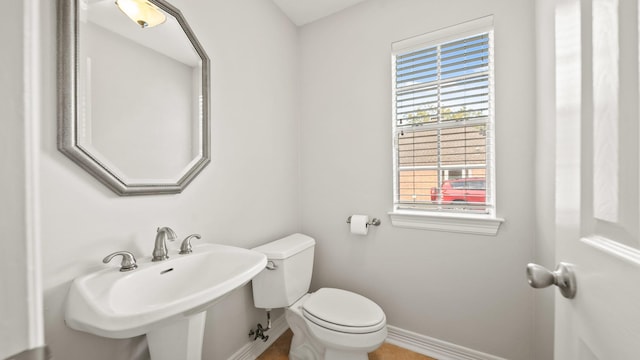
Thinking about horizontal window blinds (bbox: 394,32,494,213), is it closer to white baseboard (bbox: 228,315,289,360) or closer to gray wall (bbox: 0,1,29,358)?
white baseboard (bbox: 228,315,289,360)

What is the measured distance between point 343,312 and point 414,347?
2.22 ft

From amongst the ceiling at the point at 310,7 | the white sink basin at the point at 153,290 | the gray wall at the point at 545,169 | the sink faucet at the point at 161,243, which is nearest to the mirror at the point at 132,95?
the sink faucet at the point at 161,243

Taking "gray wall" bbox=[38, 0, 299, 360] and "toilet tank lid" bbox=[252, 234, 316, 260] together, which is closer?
"gray wall" bbox=[38, 0, 299, 360]

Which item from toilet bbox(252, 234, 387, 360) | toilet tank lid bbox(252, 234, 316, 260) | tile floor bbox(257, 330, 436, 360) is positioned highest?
toilet tank lid bbox(252, 234, 316, 260)

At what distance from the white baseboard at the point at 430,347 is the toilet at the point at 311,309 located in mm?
463

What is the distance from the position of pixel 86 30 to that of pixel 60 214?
0.67 m

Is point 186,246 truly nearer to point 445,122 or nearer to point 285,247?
point 285,247

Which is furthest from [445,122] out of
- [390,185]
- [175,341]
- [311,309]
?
[175,341]

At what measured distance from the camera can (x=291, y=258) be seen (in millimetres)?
1495

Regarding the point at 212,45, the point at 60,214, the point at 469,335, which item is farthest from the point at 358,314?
the point at 212,45

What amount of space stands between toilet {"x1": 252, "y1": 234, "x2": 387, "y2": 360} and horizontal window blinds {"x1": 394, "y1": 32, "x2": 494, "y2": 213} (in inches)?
29.5

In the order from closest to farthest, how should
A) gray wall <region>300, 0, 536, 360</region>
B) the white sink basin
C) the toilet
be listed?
the white sink basin → the toilet → gray wall <region>300, 0, 536, 360</region>

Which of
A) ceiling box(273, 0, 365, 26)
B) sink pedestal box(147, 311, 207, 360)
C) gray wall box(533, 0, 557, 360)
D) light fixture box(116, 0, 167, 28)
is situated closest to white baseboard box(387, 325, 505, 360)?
gray wall box(533, 0, 557, 360)

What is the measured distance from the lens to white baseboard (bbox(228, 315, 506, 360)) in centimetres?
145
